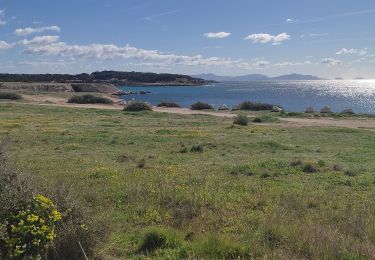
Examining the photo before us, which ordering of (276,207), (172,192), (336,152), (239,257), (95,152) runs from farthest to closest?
1. (336,152)
2. (95,152)
3. (172,192)
4. (276,207)
5. (239,257)

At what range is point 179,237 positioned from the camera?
25.3 ft

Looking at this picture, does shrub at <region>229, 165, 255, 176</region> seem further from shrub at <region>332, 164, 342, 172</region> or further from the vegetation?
the vegetation

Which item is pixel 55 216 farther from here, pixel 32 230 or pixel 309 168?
pixel 309 168

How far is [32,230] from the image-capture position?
5863 millimetres

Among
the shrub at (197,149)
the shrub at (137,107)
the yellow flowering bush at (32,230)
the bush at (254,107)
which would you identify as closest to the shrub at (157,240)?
the yellow flowering bush at (32,230)

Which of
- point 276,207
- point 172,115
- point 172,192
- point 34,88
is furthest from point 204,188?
point 34,88

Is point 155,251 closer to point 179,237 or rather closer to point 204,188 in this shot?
point 179,237

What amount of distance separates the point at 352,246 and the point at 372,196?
219 inches

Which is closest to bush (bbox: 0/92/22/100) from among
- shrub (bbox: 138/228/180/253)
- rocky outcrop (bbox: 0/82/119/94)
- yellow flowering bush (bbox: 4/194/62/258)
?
rocky outcrop (bbox: 0/82/119/94)

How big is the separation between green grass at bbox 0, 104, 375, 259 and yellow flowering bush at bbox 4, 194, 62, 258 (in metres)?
1.15

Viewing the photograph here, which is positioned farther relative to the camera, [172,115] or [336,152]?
[172,115]

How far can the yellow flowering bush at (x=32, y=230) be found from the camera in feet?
19.2

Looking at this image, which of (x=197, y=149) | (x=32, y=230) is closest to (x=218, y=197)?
(x=32, y=230)

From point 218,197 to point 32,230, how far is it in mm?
5747
